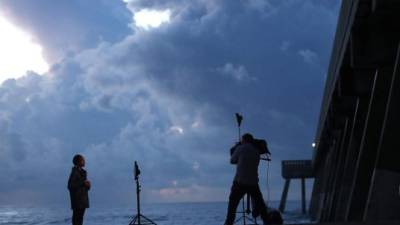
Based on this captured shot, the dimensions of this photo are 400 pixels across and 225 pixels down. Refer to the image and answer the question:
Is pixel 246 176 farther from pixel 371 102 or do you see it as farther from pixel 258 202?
pixel 371 102

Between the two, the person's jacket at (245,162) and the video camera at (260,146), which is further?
the video camera at (260,146)

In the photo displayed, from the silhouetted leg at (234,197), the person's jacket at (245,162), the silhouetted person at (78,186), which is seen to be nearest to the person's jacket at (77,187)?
the silhouetted person at (78,186)

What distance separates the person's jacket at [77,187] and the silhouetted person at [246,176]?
2385 millimetres

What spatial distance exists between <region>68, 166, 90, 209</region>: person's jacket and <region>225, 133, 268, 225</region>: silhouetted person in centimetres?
238

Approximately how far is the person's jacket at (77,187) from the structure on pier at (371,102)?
A: 4.44 meters

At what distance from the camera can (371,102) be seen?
42.4 feet

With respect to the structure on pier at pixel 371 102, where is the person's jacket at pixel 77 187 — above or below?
below

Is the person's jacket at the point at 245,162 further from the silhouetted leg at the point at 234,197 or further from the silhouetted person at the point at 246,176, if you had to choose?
the silhouetted leg at the point at 234,197

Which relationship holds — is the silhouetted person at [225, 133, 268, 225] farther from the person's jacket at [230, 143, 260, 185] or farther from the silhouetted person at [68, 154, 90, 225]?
the silhouetted person at [68, 154, 90, 225]

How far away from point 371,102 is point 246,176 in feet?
14.8

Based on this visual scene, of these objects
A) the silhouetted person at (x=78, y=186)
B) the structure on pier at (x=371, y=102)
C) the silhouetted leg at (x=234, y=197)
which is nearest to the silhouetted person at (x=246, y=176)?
the silhouetted leg at (x=234, y=197)

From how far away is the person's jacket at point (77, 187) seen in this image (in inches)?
382

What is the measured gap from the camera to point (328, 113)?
24.5 m

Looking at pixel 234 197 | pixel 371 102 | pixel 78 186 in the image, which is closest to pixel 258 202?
pixel 234 197
